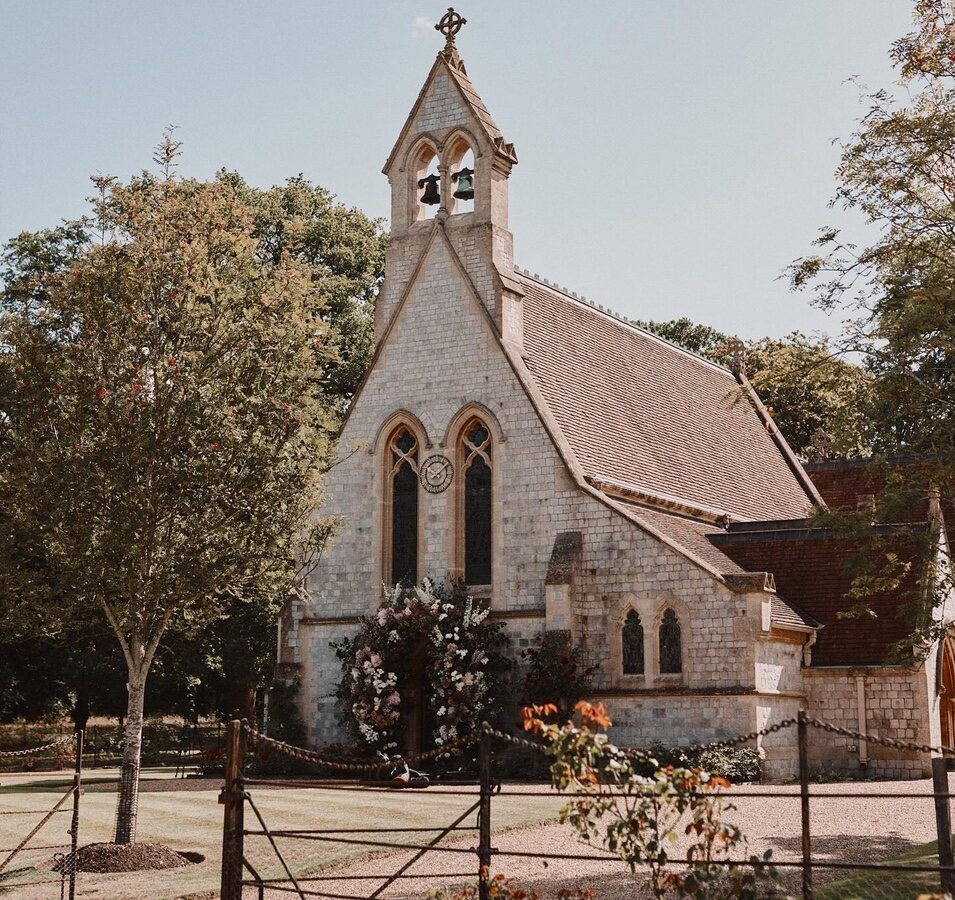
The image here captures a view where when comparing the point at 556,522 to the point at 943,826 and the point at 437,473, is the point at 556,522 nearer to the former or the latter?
the point at 437,473

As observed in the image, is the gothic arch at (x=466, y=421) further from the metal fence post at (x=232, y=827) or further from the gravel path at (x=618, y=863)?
the metal fence post at (x=232, y=827)

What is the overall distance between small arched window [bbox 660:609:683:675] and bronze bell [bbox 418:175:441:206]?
11753mm

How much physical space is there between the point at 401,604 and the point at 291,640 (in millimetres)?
3419

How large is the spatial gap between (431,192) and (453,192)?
698 mm

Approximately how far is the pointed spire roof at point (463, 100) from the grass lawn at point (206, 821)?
15237mm

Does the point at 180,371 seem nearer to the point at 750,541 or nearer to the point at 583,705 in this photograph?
the point at 583,705

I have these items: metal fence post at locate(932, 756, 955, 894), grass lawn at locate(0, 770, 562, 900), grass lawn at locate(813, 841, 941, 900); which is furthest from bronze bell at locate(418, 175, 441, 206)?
metal fence post at locate(932, 756, 955, 894)

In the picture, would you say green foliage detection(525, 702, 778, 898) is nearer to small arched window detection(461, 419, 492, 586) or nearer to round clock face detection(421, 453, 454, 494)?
small arched window detection(461, 419, 492, 586)

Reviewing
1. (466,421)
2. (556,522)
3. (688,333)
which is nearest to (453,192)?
(466,421)

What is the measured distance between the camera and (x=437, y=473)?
29031 millimetres

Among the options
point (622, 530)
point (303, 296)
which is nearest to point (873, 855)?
point (303, 296)

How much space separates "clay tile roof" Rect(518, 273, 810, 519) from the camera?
29.6 metres

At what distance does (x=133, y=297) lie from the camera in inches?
638

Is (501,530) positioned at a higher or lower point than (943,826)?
higher
